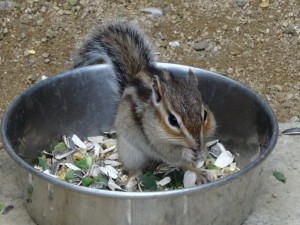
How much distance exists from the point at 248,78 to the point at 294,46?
0.47 metres

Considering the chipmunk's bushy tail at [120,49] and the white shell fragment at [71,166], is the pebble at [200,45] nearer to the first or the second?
the chipmunk's bushy tail at [120,49]

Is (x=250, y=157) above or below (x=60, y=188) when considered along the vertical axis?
below

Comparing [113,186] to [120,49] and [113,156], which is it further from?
[120,49]

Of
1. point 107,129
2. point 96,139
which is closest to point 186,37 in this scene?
point 107,129

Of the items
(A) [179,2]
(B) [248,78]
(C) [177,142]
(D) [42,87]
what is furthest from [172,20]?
(C) [177,142]

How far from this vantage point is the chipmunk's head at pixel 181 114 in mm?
3492

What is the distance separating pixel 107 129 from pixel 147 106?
85 cm

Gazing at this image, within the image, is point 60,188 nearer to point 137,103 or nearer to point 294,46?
point 137,103

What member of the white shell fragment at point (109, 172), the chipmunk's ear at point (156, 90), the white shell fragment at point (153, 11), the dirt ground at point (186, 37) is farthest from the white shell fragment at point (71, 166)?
the white shell fragment at point (153, 11)

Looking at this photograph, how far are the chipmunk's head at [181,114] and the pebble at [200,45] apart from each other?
5.27 feet

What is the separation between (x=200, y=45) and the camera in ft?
17.5

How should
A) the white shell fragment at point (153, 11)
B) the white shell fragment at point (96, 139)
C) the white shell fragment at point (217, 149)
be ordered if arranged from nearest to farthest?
1. the white shell fragment at point (217, 149)
2. the white shell fragment at point (96, 139)
3. the white shell fragment at point (153, 11)

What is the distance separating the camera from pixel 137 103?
3846 mm

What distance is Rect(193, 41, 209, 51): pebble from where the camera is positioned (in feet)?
17.5
